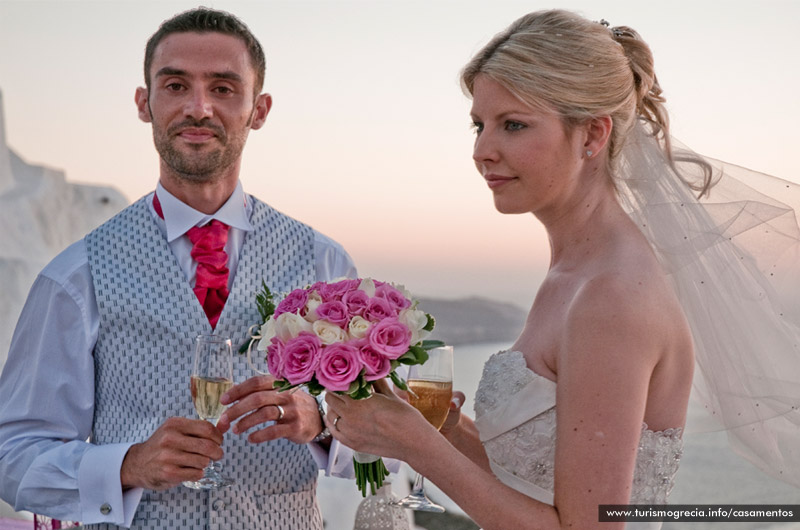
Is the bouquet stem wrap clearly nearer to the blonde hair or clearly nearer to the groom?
the groom

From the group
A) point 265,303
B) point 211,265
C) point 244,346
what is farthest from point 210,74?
point 244,346

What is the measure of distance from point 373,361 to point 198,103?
43.2 inches

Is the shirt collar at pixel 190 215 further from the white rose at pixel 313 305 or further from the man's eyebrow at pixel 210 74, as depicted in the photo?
the white rose at pixel 313 305

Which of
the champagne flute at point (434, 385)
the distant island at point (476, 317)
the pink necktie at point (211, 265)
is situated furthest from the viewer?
the distant island at point (476, 317)

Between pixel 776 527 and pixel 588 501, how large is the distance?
39.4ft

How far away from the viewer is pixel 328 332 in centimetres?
184

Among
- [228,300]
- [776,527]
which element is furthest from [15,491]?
[776,527]

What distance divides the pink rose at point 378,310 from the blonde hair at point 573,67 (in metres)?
0.62

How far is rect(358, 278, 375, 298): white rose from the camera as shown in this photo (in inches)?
75.7

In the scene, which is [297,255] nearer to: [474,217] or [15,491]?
[15,491]

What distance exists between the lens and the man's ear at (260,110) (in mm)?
2748

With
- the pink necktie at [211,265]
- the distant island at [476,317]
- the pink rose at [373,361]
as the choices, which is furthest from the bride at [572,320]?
the distant island at [476,317]

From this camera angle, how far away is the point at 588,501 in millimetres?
1780

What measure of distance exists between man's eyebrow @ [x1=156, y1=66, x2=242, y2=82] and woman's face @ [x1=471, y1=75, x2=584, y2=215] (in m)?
0.79
